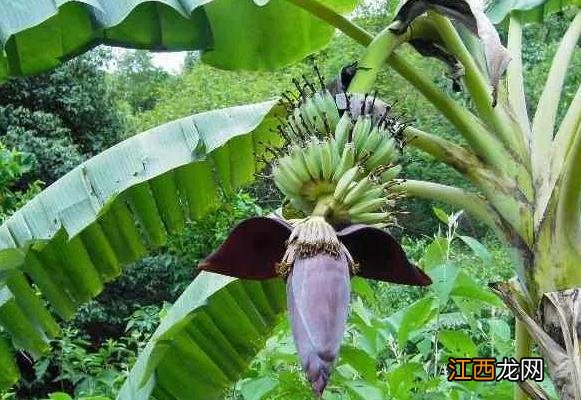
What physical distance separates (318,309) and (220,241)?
4563mm

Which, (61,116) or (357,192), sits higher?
(61,116)

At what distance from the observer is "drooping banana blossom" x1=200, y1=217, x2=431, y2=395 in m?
0.47

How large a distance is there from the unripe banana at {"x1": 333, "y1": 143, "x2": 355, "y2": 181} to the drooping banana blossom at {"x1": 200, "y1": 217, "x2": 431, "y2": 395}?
0.13 feet

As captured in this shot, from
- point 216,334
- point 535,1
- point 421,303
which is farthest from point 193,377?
point 535,1

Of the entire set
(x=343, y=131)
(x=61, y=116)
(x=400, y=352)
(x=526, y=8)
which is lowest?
(x=400, y=352)

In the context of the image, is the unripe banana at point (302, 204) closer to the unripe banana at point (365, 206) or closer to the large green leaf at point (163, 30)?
the unripe banana at point (365, 206)

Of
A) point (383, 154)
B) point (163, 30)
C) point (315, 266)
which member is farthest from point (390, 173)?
point (163, 30)

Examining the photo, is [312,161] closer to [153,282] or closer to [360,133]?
[360,133]

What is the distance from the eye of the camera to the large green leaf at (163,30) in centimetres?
93

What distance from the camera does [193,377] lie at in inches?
49.7

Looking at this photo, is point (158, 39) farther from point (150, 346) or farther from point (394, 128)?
point (394, 128)

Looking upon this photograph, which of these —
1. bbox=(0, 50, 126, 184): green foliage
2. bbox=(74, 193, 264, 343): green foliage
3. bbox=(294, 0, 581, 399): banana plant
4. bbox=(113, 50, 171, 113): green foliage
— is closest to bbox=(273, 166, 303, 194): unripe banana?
bbox=(294, 0, 581, 399): banana plant

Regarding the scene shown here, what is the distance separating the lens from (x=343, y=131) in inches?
22.5

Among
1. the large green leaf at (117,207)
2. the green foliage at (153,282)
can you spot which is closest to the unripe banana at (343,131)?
the large green leaf at (117,207)
